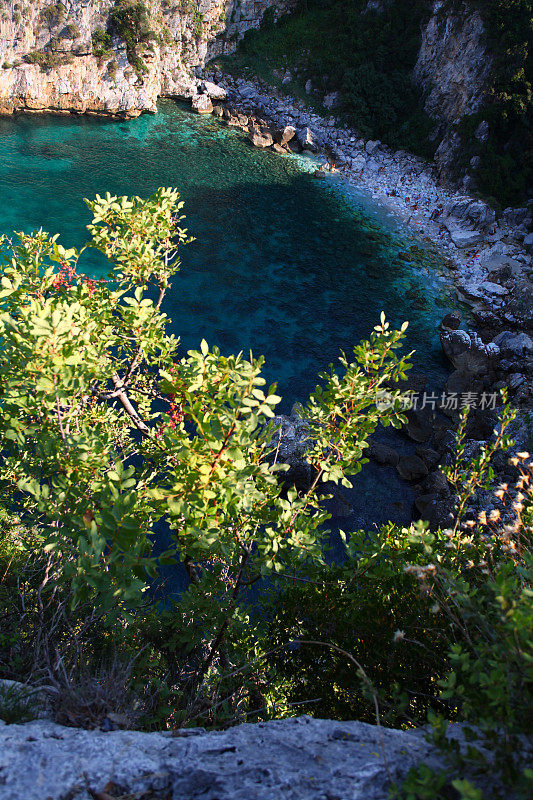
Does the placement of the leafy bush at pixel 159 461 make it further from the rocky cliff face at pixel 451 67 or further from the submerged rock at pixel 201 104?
the submerged rock at pixel 201 104

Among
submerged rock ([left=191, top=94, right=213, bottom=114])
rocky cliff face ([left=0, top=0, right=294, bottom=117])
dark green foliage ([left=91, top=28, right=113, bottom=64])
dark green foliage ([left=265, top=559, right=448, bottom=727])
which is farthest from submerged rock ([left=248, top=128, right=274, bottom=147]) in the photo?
dark green foliage ([left=265, top=559, right=448, bottom=727])

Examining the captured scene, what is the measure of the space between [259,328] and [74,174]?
2096cm

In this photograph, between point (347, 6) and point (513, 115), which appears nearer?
point (513, 115)

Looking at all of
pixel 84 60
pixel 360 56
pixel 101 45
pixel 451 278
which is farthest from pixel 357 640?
pixel 360 56

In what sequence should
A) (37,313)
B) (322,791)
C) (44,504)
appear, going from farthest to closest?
(37,313)
(44,504)
(322,791)

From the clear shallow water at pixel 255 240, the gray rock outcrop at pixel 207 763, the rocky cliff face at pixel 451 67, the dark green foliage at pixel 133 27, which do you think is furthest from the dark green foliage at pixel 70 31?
the gray rock outcrop at pixel 207 763

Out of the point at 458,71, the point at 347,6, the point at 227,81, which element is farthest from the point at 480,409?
the point at 347,6

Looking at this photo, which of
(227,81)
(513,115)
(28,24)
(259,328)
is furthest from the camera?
(227,81)

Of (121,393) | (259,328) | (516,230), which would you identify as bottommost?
(259,328)

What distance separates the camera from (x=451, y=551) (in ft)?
16.3

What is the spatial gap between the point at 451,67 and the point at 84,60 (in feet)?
114

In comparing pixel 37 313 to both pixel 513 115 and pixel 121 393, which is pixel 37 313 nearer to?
pixel 121 393

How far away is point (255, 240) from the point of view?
30453 mm

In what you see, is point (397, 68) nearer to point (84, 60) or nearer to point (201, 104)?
point (201, 104)
